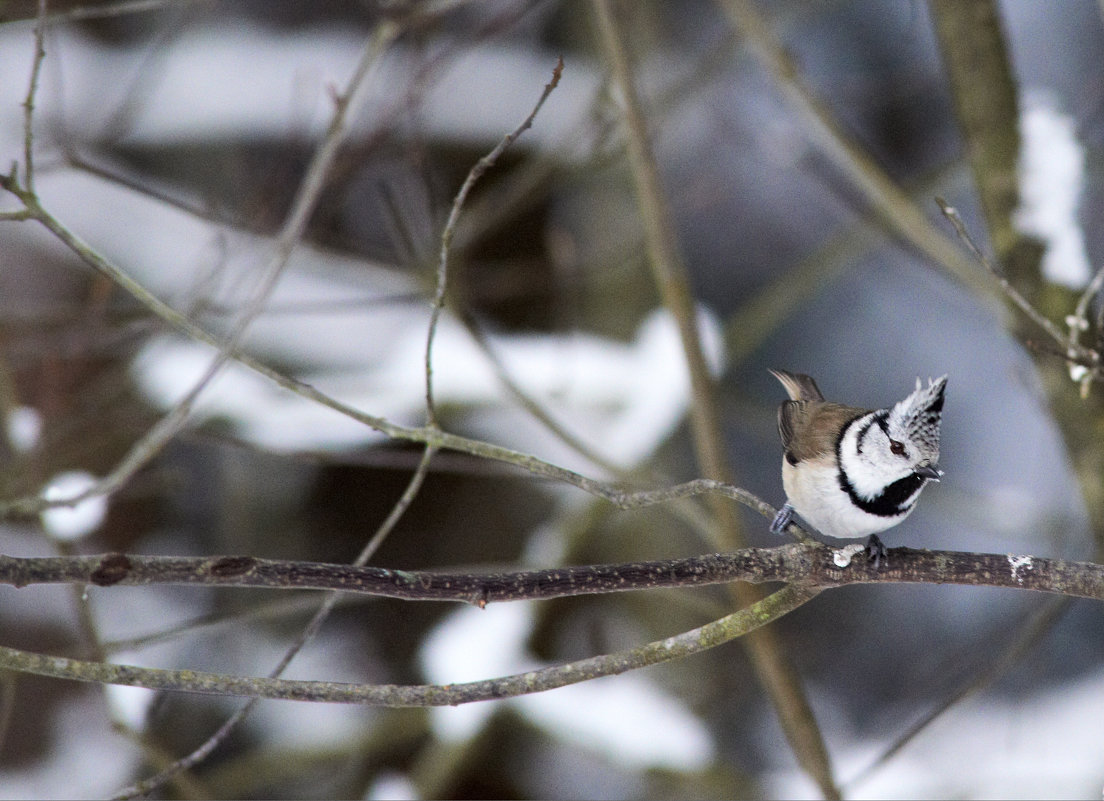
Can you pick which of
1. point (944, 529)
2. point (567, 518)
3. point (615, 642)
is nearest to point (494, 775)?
point (615, 642)

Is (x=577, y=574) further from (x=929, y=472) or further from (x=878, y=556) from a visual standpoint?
(x=929, y=472)

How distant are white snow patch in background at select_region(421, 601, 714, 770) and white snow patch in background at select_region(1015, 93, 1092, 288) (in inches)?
100

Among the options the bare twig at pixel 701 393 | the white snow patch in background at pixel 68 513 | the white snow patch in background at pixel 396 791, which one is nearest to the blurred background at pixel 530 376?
the white snow patch in background at pixel 396 791

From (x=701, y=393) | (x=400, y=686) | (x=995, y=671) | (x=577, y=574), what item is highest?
(x=701, y=393)

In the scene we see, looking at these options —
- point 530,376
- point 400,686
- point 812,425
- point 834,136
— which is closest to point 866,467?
point 812,425

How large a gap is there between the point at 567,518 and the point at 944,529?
2659 mm

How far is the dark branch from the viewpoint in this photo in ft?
4.32

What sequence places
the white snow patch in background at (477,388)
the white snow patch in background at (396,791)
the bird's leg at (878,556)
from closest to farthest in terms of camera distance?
the bird's leg at (878,556), the white snow patch in background at (396,791), the white snow patch in background at (477,388)

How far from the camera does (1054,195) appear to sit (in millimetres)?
2695

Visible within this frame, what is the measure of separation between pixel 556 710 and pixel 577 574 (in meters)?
3.17

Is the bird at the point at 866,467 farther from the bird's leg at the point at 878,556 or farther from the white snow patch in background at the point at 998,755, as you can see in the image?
the white snow patch in background at the point at 998,755

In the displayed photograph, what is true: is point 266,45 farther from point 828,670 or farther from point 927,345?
point 828,670

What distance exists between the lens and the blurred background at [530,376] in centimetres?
407

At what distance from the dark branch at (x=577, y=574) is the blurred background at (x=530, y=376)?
166cm
